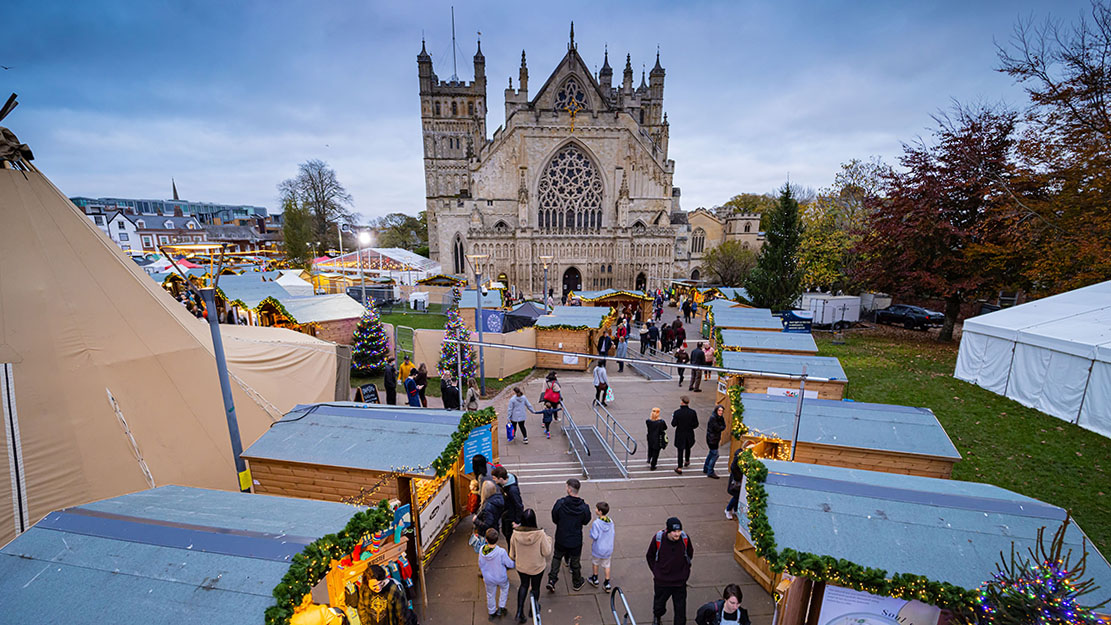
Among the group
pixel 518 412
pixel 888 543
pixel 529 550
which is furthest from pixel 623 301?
pixel 888 543

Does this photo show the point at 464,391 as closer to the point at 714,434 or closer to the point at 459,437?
the point at 459,437

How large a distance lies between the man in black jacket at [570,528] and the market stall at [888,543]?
1.86 meters

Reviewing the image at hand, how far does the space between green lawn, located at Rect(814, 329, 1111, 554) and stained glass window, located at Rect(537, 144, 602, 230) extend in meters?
25.9

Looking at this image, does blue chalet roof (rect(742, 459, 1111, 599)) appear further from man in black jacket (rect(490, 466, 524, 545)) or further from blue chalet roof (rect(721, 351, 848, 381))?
blue chalet roof (rect(721, 351, 848, 381))

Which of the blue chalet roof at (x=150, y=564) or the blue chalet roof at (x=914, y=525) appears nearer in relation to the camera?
the blue chalet roof at (x=150, y=564)

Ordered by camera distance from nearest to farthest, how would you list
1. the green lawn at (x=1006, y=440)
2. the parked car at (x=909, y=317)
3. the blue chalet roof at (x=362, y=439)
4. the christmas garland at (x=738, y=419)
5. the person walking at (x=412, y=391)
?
the blue chalet roof at (x=362, y=439) → the christmas garland at (x=738, y=419) → the green lawn at (x=1006, y=440) → the person walking at (x=412, y=391) → the parked car at (x=909, y=317)

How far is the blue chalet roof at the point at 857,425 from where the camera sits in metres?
6.04

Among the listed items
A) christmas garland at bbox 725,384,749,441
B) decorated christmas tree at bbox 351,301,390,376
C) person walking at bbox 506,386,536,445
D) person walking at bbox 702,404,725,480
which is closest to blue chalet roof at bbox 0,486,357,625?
person walking at bbox 506,386,536,445

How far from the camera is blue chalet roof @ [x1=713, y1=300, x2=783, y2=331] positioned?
14.4 m

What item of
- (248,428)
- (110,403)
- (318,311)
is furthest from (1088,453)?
(318,311)

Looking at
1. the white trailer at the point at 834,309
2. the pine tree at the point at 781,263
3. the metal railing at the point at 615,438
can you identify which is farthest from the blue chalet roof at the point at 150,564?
the white trailer at the point at 834,309

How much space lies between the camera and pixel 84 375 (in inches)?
215

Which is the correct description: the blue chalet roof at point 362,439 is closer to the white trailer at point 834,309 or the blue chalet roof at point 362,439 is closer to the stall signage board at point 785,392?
the stall signage board at point 785,392

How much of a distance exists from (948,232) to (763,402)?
15.4 meters
